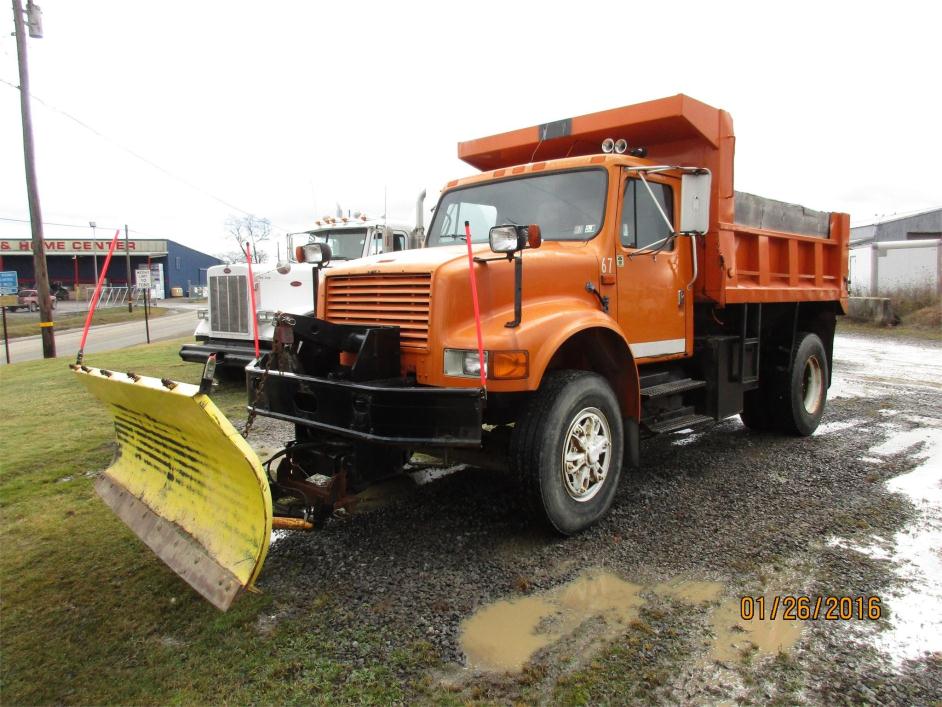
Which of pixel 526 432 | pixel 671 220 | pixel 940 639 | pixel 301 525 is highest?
pixel 671 220

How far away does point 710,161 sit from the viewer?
5.46m

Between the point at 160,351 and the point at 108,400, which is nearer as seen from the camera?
the point at 108,400

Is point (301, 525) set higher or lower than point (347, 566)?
higher

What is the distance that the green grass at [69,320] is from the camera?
89.2 ft

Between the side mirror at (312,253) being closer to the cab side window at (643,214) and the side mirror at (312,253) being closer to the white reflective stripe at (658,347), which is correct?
the cab side window at (643,214)

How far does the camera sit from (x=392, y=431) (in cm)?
366

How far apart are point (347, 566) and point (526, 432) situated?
126 cm

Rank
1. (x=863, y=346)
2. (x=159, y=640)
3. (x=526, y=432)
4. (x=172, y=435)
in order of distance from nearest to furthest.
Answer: (x=159, y=640), (x=172, y=435), (x=526, y=432), (x=863, y=346)

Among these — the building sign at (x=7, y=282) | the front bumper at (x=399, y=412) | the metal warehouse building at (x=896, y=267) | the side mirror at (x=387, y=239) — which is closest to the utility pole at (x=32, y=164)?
the side mirror at (x=387, y=239)

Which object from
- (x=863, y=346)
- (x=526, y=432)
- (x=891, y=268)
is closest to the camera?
(x=526, y=432)

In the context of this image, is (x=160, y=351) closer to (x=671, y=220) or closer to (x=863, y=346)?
(x=671, y=220)

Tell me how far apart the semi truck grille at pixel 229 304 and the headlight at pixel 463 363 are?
5.80 metres

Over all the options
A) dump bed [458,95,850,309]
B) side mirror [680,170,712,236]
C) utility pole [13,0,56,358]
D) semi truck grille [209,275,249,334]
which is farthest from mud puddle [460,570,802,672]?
utility pole [13,0,56,358]

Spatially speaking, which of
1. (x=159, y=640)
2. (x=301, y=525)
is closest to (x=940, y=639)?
(x=301, y=525)
